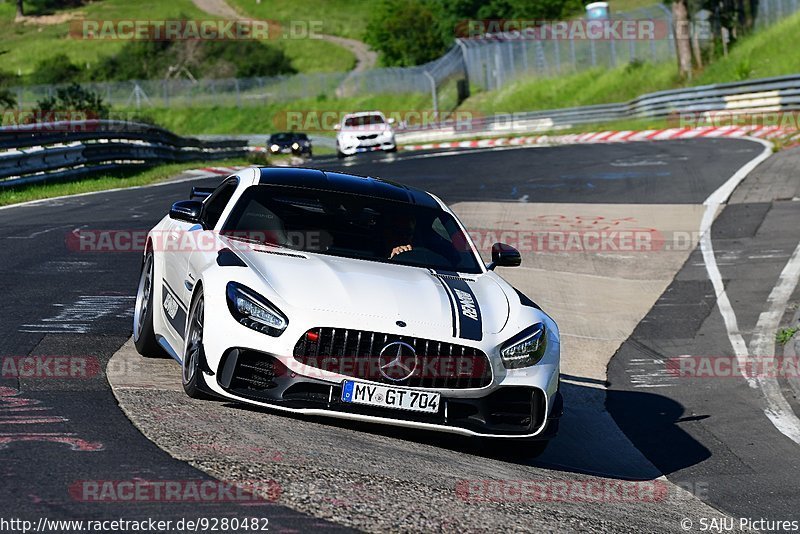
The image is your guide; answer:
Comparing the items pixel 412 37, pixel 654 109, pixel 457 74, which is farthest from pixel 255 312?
pixel 412 37

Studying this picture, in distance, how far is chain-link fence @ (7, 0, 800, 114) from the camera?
2053 inches

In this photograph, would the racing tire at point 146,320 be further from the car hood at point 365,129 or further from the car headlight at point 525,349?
the car hood at point 365,129

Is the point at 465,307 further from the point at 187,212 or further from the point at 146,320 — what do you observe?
the point at 146,320

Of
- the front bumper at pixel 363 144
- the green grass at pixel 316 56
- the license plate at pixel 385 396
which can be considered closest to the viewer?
the license plate at pixel 385 396

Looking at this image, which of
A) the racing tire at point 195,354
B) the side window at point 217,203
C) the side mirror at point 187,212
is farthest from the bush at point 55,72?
the racing tire at point 195,354

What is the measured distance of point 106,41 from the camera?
107688 mm

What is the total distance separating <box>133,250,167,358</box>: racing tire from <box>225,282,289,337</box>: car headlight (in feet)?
5.75

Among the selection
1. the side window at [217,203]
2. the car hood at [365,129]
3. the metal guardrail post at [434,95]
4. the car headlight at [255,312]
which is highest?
the side window at [217,203]

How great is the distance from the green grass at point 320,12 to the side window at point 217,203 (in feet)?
362

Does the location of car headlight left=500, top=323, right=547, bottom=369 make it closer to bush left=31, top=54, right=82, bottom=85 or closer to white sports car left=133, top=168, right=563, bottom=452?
white sports car left=133, top=168, right=563, bottom=452

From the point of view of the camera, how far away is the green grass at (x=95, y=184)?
21145 millimetres

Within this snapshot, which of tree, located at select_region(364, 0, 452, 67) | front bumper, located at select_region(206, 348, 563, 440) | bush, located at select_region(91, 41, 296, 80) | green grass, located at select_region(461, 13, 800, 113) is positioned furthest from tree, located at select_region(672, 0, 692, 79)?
bush, located at select_region(91, 41, 296, 80)

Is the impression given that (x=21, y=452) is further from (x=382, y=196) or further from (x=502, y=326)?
(x=382, y=196)

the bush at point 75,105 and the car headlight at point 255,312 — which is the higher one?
the car headlight at point 255,312
